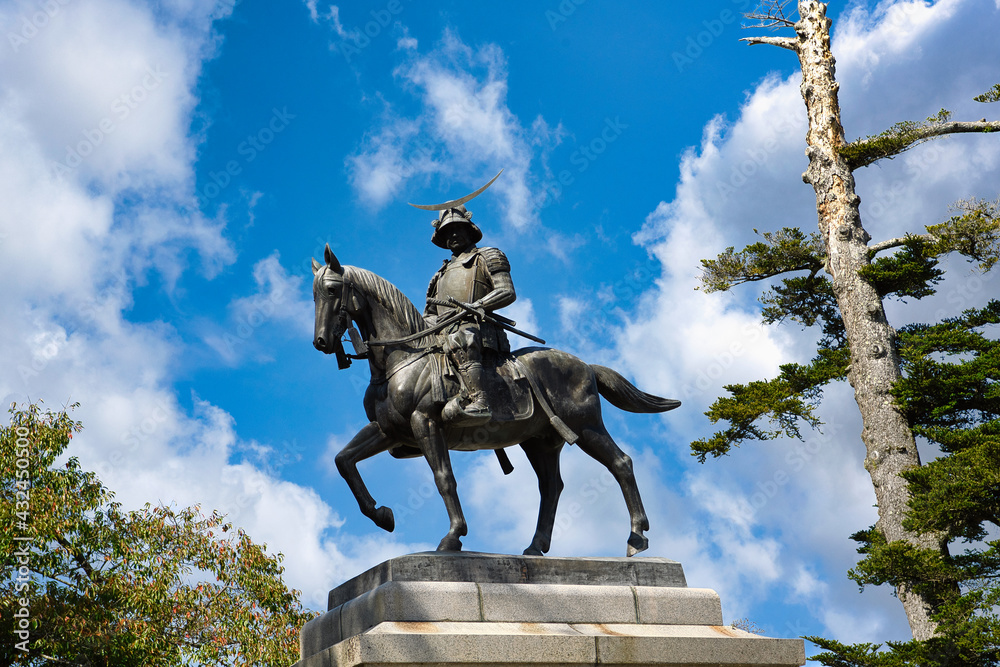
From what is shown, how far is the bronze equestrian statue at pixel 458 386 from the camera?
7.53m

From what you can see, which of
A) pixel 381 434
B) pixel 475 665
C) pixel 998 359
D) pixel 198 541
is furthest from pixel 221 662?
pixel 998 359

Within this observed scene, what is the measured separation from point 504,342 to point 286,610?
9375 mm

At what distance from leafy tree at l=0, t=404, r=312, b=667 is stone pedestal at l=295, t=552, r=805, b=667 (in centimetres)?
838

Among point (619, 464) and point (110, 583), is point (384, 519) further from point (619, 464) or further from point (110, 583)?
point (110, 583)

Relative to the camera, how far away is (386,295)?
793cm

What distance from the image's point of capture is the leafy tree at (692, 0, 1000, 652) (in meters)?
14.6

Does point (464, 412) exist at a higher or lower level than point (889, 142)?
lower

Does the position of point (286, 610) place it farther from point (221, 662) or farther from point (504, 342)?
point (504, 342)

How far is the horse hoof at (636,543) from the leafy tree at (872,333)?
25.7 feet

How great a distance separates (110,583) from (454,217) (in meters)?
9.86

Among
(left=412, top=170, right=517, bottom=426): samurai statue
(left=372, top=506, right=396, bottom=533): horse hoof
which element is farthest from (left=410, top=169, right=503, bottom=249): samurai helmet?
(left=372, top=506, right=396, bottom=533): horse hoof

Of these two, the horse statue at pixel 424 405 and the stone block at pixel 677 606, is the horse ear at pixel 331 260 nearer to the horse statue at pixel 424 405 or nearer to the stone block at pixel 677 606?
the horse statue at pixel 424 405

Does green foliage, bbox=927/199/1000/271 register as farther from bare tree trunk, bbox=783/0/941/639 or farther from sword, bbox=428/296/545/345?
sword, bbox=428/296/545/345

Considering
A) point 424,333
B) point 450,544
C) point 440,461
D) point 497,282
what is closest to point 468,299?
point 497,282
